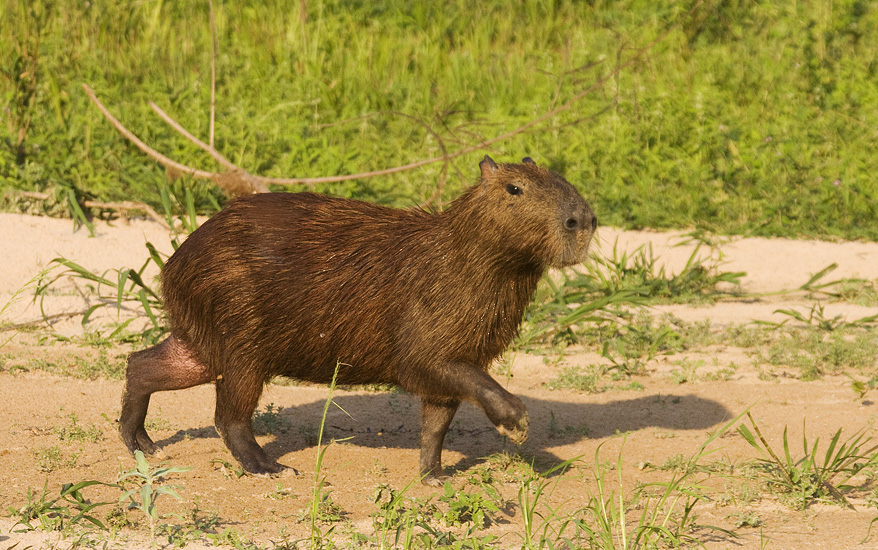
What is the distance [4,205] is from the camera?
281 inches

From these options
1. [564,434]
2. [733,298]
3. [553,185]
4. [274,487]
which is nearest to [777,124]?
[733,298]

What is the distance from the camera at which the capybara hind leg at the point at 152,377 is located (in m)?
4.11

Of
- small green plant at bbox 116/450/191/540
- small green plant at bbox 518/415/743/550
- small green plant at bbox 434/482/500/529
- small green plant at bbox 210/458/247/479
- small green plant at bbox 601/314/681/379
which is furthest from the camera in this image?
small green plant at bbox 601/314/681/379

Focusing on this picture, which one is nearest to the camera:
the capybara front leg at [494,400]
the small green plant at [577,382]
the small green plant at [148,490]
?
the small green plant at [148,490]

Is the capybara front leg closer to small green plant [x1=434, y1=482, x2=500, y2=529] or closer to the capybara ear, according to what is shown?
Result: small green plant [x1=434, y1=482, x2=500, y2=529]

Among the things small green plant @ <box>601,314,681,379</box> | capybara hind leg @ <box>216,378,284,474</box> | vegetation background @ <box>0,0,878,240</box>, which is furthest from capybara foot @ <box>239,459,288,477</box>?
vegetation background @ <box>0,0,878,240</box>

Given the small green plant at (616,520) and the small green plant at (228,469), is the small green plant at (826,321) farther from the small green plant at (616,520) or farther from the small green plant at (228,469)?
the small green plant at (228,469)

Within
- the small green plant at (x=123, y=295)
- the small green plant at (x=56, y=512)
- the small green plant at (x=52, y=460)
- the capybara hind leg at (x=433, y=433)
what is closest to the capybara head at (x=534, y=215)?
the capybara hind leg at (x=433, y=433)

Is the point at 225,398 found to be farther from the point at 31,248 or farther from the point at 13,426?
the point at 31,248

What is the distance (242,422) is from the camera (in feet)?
13.2

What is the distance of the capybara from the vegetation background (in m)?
2.82

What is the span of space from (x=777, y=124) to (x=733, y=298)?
264cm

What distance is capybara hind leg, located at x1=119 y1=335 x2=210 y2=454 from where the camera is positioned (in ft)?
13.5

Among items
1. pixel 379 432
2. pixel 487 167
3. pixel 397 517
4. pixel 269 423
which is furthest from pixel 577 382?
pixel 397 517
